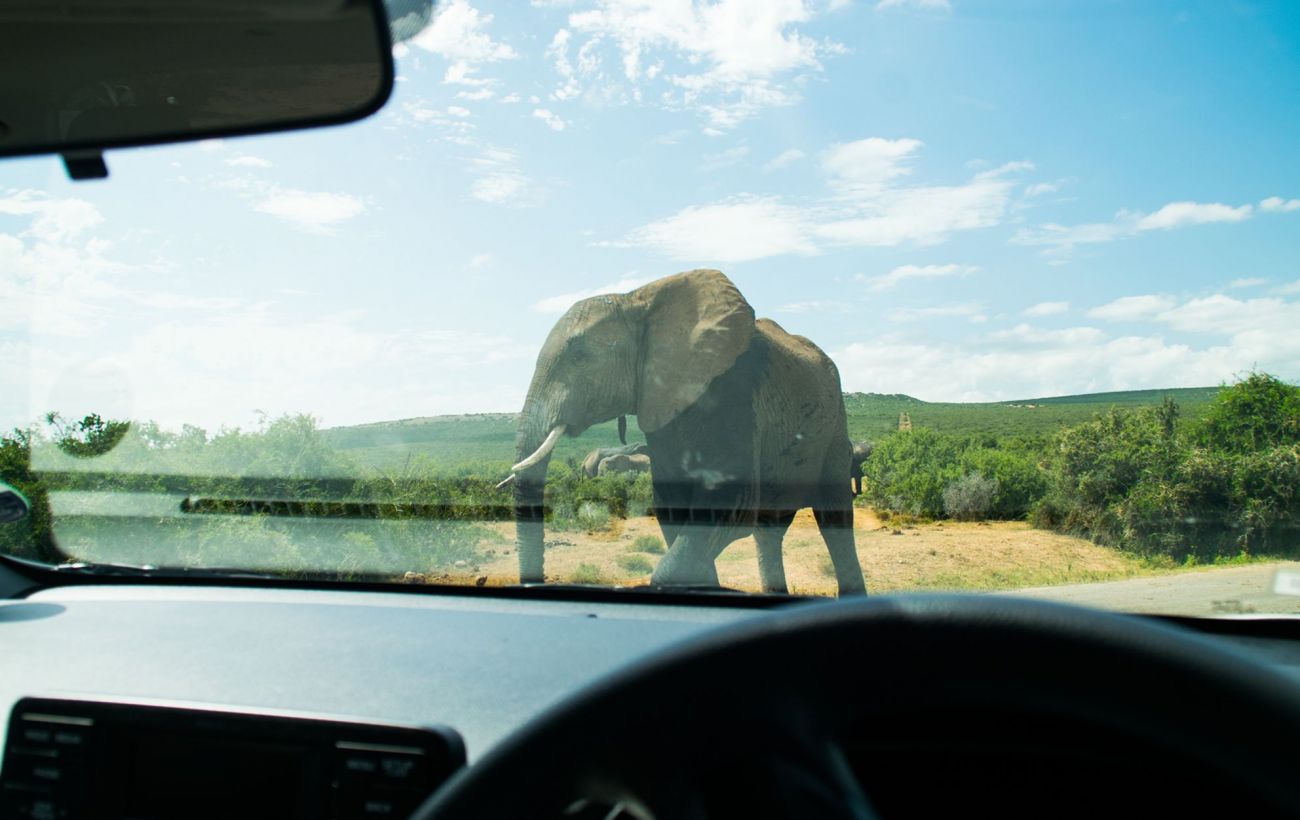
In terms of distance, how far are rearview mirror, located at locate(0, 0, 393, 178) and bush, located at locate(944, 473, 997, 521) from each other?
380 centimetres

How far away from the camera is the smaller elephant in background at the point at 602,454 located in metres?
8.45

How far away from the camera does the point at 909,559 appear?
613cm

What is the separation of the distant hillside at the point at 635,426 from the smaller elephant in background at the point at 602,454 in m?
0.20

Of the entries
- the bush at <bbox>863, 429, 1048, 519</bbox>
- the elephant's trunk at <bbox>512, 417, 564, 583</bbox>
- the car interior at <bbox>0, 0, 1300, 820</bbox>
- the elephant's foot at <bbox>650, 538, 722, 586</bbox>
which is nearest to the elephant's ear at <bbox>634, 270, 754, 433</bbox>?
the elephant's trunk at <bbox>512, 417, 564, 583</bbox>

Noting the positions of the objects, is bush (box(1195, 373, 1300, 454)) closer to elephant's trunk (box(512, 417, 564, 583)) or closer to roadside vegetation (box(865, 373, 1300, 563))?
roadside vegetation (box(865, 373, 1300, 563))

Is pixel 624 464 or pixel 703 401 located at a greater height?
pixel 703 401

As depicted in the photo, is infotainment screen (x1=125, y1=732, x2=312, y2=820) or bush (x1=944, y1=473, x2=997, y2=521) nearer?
infotainment screen (x1=125, y1=732, x2=312, y2=820)

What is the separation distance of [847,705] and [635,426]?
9433 millimetres

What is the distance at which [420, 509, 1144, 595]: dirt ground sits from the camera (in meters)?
4.59

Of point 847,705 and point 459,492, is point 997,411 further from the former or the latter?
point 847,705

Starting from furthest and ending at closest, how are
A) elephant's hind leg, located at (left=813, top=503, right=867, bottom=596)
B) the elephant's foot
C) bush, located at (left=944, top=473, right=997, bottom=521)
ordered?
elephant's hind leg, located at (left=813, top=503, right=867, bottom=596) < the elephant's foot < bush, located at (left=944, top=473, right=997, bottom=521)

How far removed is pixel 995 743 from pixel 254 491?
14.7 ft

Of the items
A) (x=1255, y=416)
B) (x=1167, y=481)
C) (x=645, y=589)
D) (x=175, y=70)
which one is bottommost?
(x=645, y=589)

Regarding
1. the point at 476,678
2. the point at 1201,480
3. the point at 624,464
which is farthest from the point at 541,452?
the point at 476,678
